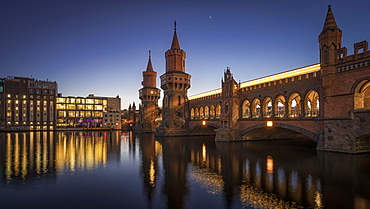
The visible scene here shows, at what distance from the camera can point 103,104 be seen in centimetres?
13288

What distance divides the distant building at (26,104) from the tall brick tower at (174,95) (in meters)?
77.4

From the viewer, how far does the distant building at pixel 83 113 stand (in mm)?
122188

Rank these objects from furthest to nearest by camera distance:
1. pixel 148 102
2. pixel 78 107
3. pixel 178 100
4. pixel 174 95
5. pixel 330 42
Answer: pixel 78 107
pixel 148 102
pixel 178 100
pixel 174 95
pixel 330 42

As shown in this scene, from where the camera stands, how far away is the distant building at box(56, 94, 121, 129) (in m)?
122

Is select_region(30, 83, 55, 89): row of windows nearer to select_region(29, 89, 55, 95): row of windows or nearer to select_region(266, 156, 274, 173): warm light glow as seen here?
select_region(29, 89, 55, 95): row of windows

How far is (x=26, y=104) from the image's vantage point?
358 feet

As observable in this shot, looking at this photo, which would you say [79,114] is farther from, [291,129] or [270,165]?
[270,165]

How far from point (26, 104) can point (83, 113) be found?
26151mm

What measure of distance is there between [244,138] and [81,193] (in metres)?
33.5

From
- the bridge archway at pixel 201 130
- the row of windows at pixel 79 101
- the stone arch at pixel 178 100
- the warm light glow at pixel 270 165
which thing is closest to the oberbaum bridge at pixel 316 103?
the bridge archway at pixel 201 130

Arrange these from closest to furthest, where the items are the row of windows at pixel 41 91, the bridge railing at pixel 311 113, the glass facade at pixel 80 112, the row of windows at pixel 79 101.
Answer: the bridge railing at pixel 311 113, the row of windows at pixel 41 91, the glass facade at pixel 80 112, the row of windows at pixel 79 101

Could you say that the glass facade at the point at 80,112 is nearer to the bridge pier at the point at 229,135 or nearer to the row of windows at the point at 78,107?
the row of windows at the point at 78,107

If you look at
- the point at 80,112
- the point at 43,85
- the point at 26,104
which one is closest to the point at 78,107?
the point at 80,112

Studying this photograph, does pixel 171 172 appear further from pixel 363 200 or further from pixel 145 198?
pixel 363 200
